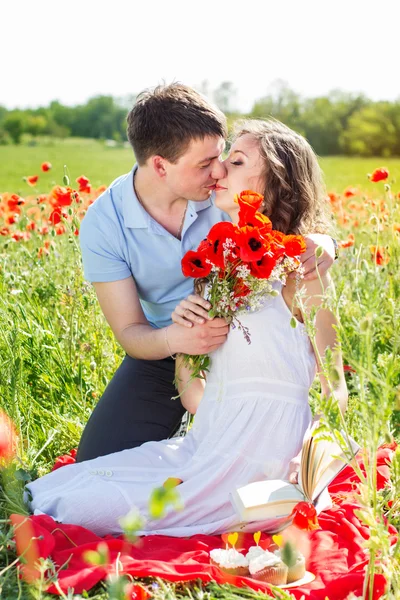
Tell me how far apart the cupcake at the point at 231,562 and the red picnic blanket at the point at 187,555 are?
28 millimetres

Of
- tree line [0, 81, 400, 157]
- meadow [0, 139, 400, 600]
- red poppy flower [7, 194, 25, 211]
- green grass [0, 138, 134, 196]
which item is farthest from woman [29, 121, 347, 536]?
tree line [0, 81, 400, 157]

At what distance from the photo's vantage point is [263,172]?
262 centimetres

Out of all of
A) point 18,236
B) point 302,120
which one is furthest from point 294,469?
point 302,120

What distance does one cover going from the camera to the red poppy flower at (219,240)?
7.45ft

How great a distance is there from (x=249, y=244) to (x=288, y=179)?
58 cm

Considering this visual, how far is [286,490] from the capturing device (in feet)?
7.55

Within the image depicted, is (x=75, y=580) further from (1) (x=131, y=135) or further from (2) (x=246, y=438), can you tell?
(1) (x=131, y=135)

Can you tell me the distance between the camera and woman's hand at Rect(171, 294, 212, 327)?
96.3 inches

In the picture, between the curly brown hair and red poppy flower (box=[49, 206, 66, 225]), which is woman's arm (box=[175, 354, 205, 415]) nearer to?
the curly brown hair

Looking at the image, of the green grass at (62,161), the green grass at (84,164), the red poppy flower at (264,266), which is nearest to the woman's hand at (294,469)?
the red poppy flower at (264,266)

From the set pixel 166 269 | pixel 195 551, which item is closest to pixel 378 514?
pixel 195 551

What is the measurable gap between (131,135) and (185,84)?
Result: 328 mm

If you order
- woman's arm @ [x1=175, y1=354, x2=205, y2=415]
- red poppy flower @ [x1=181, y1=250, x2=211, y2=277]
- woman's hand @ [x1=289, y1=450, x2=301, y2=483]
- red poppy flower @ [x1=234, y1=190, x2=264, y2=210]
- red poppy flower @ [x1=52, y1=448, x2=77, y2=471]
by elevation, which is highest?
red poppy flower @ [x1=234, y1=190, x2=264, y2=210]

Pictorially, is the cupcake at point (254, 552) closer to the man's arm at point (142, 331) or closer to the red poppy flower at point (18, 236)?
the man's arm at point (142, 331)
